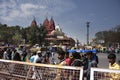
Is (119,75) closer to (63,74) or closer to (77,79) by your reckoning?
(77,79)

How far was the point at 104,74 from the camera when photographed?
544 centimetres

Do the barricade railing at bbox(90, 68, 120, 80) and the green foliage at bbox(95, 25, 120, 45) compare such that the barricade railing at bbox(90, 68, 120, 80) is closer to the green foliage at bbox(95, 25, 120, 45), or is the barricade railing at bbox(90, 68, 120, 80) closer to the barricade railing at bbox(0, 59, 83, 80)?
the barricade railing at bbox(0, 59, 83, 80)

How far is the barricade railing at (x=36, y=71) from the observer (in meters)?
6.13

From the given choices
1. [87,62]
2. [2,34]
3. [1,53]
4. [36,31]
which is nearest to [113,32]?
[36,31]

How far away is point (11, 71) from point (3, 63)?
524mm

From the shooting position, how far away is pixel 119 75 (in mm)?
5301

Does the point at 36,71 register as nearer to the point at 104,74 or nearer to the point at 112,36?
the point at 104,74

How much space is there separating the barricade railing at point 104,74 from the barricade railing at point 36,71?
362mm

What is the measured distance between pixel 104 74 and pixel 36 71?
7.00ft

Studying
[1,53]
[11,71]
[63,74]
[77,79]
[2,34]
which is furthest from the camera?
[2,34]

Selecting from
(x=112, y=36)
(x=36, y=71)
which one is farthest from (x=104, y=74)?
(x=112, y=36)

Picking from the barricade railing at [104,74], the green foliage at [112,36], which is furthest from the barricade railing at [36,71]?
the green foliage at [112,36]

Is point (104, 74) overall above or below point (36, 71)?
above

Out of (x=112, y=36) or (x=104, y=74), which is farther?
(x=112, y=36)
